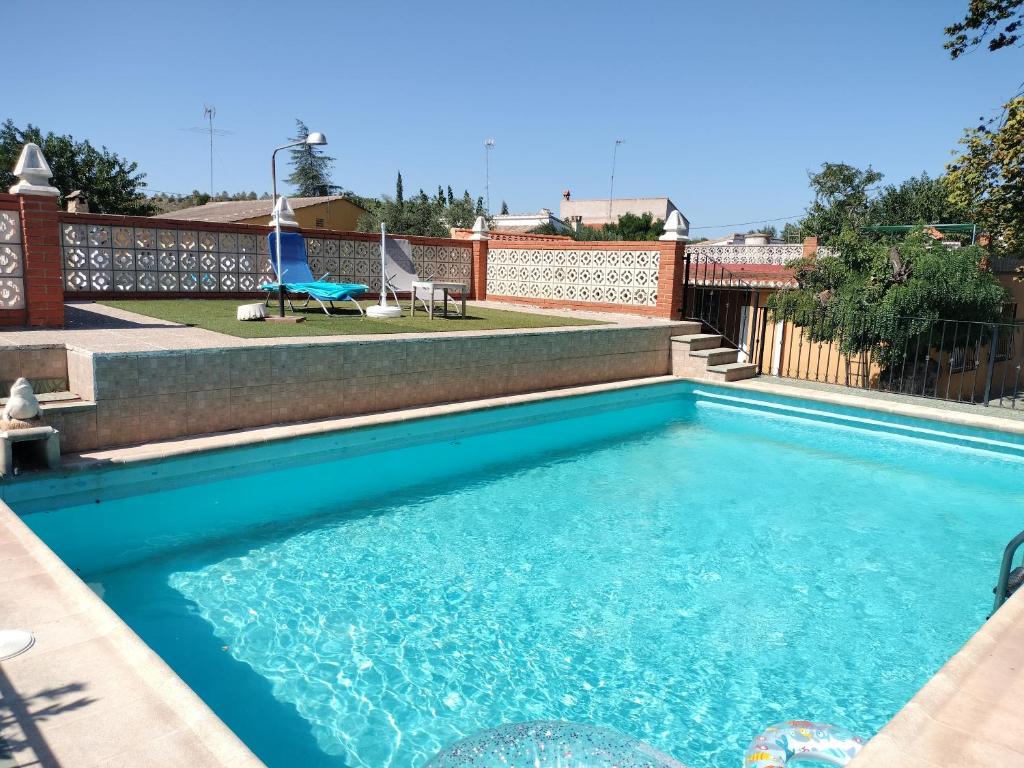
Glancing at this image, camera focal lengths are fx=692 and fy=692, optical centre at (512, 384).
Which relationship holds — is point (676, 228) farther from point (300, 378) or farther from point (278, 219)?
point (300, 378)

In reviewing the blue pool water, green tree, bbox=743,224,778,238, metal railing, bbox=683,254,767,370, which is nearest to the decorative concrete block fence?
metal railing, bbox=683,254,767,370

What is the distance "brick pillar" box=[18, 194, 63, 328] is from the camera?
7262 millimetres

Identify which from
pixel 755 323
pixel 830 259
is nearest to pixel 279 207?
pixel 755 323

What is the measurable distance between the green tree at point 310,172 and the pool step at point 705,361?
179ft

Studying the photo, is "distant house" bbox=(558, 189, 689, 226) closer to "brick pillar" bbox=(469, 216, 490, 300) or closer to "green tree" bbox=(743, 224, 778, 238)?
"green tree" bbox=(743, 224, 778, 238)

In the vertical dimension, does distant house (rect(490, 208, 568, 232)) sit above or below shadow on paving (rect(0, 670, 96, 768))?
above

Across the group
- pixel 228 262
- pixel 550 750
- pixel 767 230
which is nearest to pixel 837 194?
pixel 228 262

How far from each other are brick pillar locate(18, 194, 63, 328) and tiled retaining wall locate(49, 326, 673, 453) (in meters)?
1.69

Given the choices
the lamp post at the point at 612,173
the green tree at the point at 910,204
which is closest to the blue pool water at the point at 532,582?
the green tree at the point at 910,204

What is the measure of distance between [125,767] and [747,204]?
54.6m

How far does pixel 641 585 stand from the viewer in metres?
4.81

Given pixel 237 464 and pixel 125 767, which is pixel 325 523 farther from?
pixel 125 767

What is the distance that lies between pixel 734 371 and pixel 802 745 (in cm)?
869

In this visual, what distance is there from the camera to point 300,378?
716cm
